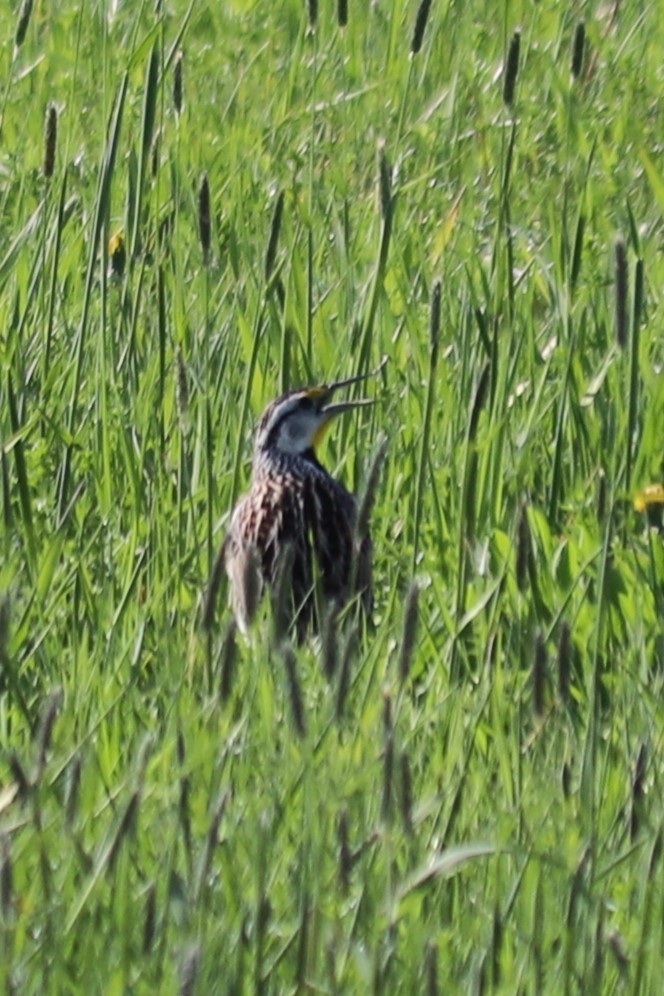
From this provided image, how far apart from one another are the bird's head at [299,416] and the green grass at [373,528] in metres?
0.08

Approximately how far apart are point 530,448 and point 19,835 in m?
1.64

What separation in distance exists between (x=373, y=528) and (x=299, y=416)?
0.83ft

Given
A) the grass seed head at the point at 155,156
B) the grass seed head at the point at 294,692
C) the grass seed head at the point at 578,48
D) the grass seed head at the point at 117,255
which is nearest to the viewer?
the grass seed head at the point at 294,692

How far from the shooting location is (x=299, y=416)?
14.0 ft

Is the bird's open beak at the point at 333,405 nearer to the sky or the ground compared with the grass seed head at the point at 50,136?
nearer to the ground

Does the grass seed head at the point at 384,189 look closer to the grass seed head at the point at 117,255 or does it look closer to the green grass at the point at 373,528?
the green grass at the point at 373,528

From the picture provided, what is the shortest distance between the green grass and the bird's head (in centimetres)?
8

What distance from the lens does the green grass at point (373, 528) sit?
2398mm

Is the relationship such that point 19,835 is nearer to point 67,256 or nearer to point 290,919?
point 290,919

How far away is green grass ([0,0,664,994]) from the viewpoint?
240 centimetres

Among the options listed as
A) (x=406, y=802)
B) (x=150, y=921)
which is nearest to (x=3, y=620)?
(x=150, y=921)

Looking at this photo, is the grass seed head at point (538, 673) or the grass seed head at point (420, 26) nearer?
the grass seed head at point (538, 673)

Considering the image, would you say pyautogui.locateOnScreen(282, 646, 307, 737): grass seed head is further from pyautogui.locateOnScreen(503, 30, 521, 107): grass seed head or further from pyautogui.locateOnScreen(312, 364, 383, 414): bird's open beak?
pyautogui.locateOnScreen(312, 364, 383, 414): bird's open beak

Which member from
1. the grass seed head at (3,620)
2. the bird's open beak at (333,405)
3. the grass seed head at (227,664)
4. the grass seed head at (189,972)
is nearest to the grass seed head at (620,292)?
the grass seed head at (227,664)
